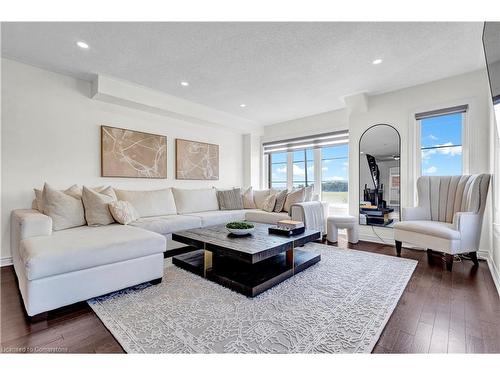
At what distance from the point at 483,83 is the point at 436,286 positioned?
264 centimetres

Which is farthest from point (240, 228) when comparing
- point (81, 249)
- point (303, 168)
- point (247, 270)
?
point (303, 168)

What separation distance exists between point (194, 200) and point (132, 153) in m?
1.25

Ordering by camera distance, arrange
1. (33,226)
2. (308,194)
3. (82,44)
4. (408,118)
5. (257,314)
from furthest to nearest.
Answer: (308,194), (408,118), (82,44), (33,226), (257,314)

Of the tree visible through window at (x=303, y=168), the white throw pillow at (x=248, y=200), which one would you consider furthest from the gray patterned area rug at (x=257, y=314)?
the tree visible through window at (x=303, y=168)

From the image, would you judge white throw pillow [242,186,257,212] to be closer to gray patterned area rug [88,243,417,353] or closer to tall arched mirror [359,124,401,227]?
tall arched mirror [359,124,401,227]

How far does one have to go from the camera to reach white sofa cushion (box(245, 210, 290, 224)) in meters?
3.84

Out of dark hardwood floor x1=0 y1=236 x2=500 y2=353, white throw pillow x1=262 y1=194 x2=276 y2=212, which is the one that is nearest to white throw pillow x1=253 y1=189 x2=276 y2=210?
white throw pillow x1=262 y1=194 x2=276 y2=212

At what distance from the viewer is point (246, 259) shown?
1.88 meters

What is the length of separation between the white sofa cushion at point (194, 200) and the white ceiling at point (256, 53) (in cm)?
165

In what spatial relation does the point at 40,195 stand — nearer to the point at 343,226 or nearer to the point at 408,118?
the point at 343,226

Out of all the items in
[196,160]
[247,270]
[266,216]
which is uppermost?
[196,160]

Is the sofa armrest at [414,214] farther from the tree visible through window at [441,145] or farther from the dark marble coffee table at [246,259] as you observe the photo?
the dark marble coffee table at [246,259]

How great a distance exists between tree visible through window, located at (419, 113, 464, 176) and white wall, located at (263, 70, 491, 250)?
0.55 feet
